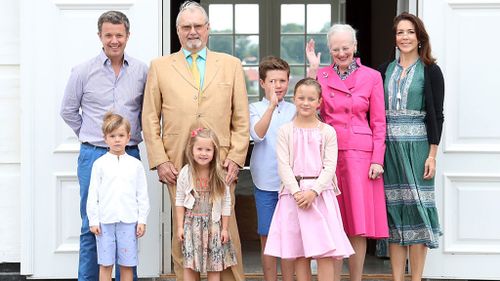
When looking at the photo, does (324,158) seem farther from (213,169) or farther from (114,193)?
(114,193)

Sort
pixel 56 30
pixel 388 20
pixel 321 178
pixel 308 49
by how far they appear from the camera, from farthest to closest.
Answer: pixel 388 20
pixel 56 30
pixel 308 49
pixel 321 178

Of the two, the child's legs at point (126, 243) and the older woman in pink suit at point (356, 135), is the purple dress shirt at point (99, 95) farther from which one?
the older woman in pink suit at point (356, 135)

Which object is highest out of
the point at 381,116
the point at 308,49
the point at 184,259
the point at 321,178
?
the point at 308,49

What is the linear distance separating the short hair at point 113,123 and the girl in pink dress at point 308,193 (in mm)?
739

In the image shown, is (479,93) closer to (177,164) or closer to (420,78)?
(420,78)

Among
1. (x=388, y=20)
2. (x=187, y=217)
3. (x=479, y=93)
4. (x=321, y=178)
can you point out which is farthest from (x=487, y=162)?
(x=388, y=20)

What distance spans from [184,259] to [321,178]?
763 mm

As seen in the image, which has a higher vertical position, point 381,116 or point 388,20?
point 388,20

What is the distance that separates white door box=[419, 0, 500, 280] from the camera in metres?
4.55

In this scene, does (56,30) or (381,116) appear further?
(56,30)

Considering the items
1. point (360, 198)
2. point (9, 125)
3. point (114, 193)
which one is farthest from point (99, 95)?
point (360, 198)

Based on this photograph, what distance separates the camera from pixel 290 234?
3.94 metres

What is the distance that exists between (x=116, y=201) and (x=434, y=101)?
166 centimetres

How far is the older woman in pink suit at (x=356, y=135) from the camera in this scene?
4.07 m
